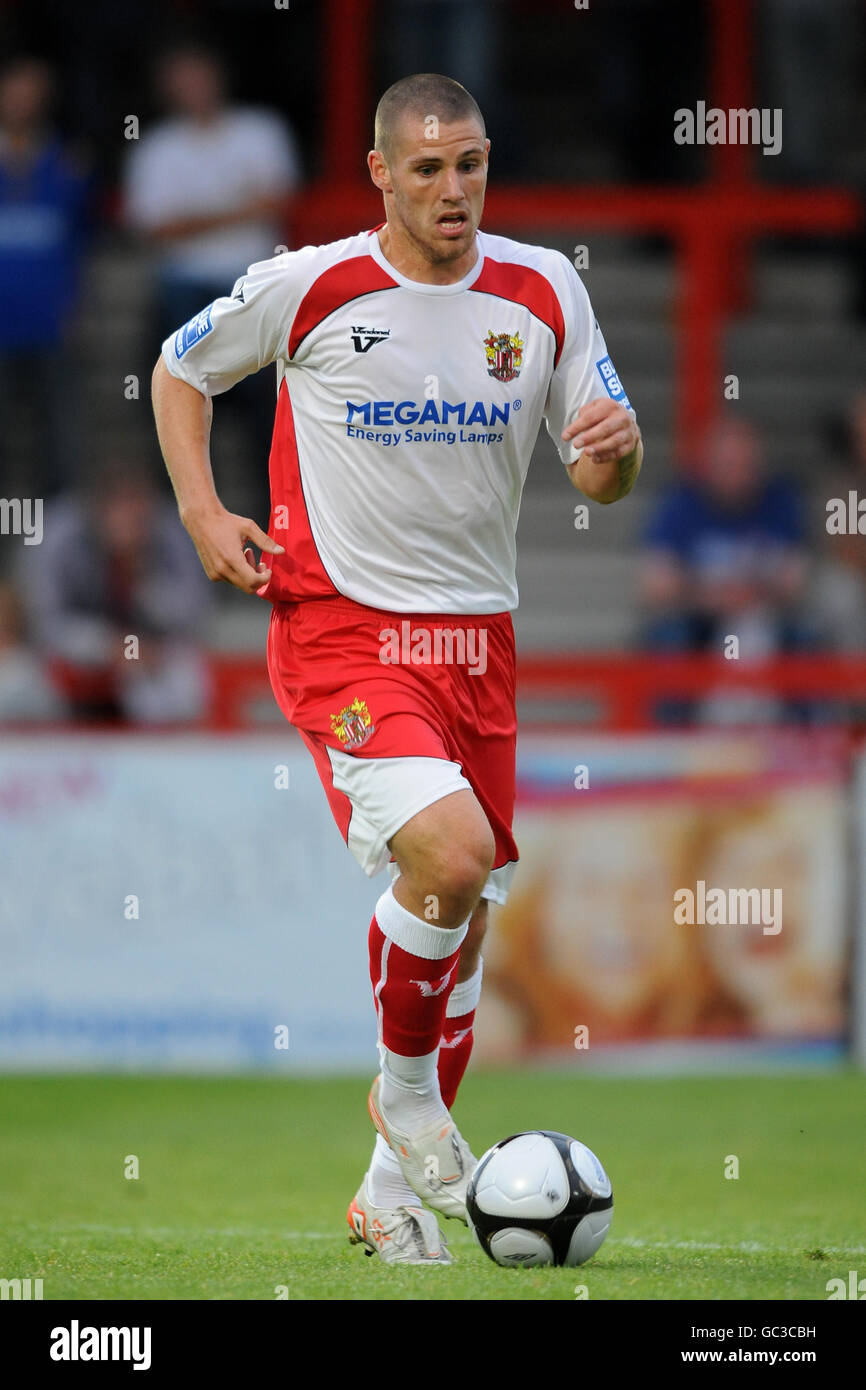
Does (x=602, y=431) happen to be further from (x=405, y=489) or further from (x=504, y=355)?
(x=405, y=489)

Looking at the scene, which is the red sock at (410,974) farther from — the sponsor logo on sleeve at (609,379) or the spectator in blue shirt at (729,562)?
the spectator in blue shirt at (729,562)

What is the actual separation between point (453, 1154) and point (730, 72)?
10.2 metres

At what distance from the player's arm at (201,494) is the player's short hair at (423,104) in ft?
2.56

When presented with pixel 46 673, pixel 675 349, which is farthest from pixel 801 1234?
pixel 675 349

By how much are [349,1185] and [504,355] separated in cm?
326

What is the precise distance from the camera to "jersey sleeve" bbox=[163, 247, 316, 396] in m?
5.12

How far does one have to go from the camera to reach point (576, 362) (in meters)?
5.24

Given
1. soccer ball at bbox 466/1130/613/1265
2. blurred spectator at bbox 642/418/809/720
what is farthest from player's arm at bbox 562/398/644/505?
blurred spectator at bbox 642/418/809/720

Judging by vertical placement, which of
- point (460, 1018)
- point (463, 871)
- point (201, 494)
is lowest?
point (460, 1018)

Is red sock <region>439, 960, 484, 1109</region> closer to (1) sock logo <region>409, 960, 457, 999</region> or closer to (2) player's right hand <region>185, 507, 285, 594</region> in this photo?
(1) sock logo <region>409, 960, 457, 999</region>

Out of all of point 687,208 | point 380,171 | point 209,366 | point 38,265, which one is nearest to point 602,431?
point 380,171

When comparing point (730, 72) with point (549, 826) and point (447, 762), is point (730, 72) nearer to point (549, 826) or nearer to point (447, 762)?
point (549, 826)

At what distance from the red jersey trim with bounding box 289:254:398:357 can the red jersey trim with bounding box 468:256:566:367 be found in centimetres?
23

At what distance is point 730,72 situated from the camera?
44.9ft
